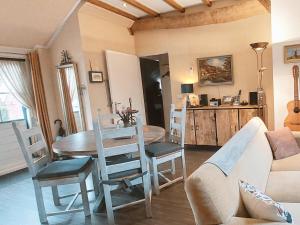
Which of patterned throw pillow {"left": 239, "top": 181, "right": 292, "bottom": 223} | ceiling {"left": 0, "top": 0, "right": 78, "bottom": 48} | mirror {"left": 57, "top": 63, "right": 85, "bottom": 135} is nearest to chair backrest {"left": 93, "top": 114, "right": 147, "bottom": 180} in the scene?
patterned throw pillow {"left": 239, "top": 181, "right": 292, "bottom": 223}

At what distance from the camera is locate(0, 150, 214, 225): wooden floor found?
2.37 metres

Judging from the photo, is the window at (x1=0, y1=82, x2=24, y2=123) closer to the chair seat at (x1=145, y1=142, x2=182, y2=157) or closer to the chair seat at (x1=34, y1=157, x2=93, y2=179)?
the chair seat at (x1=34, y1=157, x2=93, y2=179)

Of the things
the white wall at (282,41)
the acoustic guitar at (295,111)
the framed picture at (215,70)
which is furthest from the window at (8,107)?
the acoustic guitar at (295,111)

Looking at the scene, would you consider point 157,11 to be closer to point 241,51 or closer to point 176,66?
point 176,66

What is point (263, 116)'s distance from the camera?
13.5 feet

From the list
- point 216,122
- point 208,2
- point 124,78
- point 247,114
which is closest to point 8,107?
point 124,78

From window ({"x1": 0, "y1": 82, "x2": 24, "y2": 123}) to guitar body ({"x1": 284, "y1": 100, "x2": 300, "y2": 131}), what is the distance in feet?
15.6

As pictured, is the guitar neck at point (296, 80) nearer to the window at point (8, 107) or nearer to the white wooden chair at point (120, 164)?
the white wooden chair at point (120, 164)

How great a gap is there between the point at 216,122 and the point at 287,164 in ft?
6.85

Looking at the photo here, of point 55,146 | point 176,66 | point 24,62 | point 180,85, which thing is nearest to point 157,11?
point 176,66

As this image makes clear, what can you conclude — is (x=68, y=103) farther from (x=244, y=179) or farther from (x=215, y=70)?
(x=244, y=179)

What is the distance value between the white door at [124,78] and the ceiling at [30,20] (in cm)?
108

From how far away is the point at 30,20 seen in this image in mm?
3965

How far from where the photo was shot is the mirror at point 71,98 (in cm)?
451
